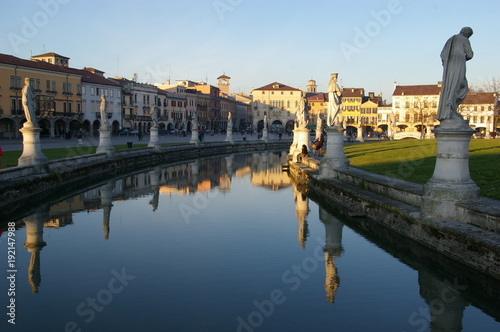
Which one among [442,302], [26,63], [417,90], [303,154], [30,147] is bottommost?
[442,302]

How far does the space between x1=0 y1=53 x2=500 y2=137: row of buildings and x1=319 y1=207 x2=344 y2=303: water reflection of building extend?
18.4 metres

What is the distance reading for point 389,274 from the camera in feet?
28.3

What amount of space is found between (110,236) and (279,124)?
109 m

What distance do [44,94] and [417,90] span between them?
236 feet

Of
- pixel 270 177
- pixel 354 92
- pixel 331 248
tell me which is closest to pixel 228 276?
pixel 331 248

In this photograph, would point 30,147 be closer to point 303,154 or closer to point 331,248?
point 331,248

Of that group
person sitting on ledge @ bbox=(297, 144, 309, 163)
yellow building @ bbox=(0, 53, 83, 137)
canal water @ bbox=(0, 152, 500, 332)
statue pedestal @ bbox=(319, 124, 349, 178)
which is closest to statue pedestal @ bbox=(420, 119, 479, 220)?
canal water @ bbox=(0, 152, 500, 332)

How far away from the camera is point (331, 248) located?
10.5 m

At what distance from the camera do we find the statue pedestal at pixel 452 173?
930cm

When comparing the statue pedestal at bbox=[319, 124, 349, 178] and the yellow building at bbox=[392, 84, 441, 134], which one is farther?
the yellow building at bbox=[392, 84, 441, 134]

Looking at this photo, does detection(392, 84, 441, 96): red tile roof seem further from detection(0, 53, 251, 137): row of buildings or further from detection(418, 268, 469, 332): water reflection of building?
detection(418, 268, 469, 332): water reflection of building

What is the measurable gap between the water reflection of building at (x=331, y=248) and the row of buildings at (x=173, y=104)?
18.4m

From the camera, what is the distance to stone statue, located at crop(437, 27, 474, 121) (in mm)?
9305

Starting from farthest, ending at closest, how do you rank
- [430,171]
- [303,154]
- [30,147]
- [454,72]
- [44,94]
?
[44,94] < [303,154] < [30,147] < [430,171] < [454,72]
